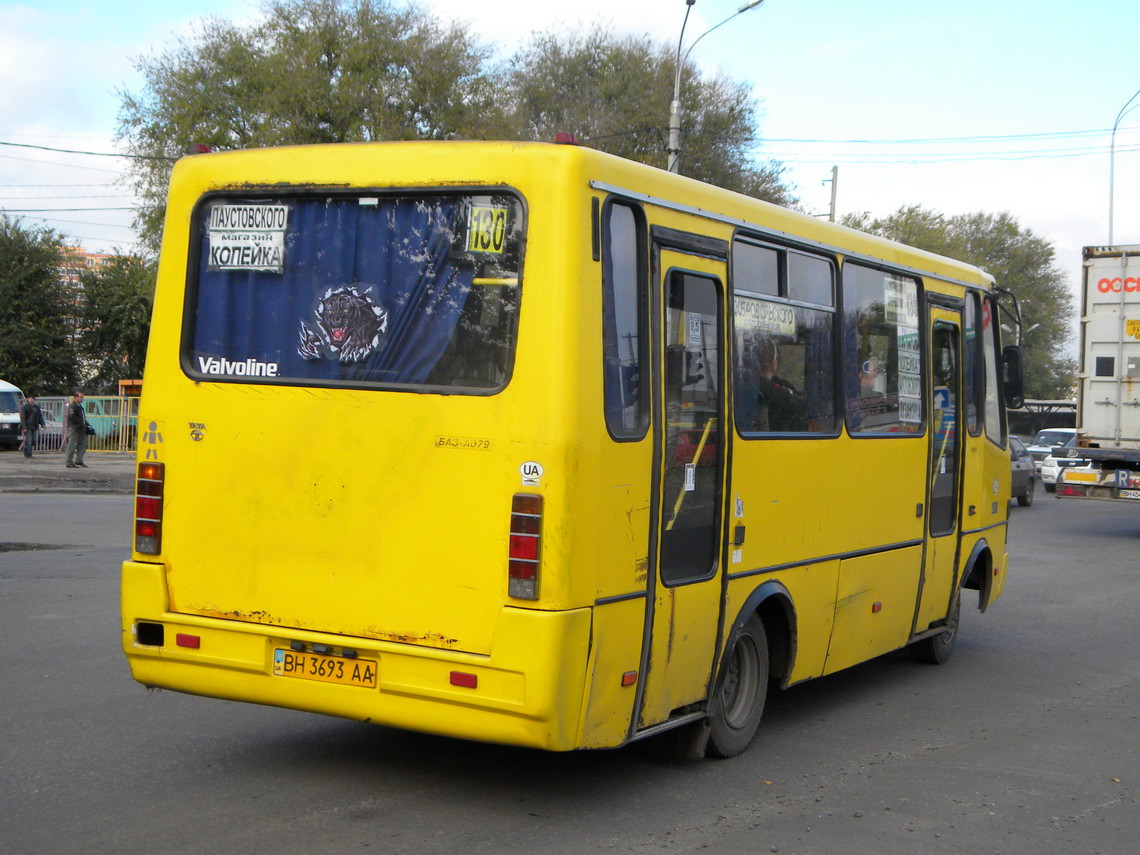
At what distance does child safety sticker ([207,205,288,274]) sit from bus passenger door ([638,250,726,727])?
1.71 m

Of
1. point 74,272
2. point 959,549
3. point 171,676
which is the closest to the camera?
point 171,676

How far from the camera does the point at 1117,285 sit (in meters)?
19.3

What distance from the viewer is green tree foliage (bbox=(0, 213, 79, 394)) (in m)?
50.8

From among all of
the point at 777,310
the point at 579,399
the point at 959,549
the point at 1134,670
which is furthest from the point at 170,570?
the point at 1134,670

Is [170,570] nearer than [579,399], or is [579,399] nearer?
[579,399]

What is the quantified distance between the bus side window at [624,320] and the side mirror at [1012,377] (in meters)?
5.70

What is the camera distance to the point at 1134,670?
967cm

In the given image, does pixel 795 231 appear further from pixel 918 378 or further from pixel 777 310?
pixel 918 378

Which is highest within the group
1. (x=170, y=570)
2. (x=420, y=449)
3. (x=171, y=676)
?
(x=420, y=449)

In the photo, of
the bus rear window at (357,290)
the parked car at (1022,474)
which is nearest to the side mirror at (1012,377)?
the bus rear window at (357,290)

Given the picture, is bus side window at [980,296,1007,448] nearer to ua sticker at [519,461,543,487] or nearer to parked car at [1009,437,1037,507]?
ua sticker at [519,461,543,487]

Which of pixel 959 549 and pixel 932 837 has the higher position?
pixel 959 549

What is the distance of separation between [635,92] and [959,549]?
4017 centimetres

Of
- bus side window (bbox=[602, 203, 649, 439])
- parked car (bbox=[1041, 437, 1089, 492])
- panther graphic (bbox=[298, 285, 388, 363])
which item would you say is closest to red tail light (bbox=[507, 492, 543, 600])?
bus side window (bbox=[602, 203, 649, 439])
